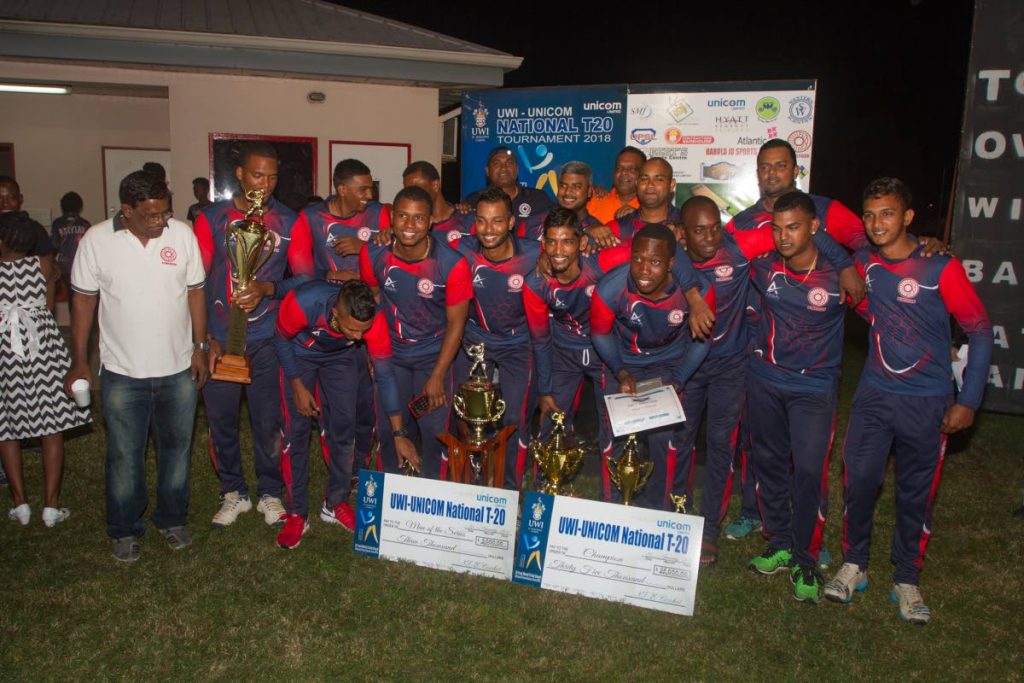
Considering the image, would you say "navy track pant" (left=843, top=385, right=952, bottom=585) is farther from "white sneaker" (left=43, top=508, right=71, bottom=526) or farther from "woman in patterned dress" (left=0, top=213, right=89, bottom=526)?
"white sneaker" (left=43, top=508, right=71, bottom=526)

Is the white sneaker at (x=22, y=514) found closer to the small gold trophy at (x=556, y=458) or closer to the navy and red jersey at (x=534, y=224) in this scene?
the small gold trophy at (x=556, y=458)

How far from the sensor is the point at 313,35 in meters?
11.2

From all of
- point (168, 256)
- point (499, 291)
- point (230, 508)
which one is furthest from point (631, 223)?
point (230, 508)

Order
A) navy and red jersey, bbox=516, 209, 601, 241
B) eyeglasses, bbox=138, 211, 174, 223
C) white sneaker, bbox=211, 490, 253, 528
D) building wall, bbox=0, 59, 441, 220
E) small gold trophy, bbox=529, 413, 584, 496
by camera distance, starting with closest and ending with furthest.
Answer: eyeglasses, bbox=138, 211, 174, 223 → small gold trophy, bbox=529, 413, 584, 496 → white sneaker, bbox=211, 490, 253, 528 → navy and red jersey, bbox=516, 209, 601, 241 → building wall, bbox=0, 59, 441, 220

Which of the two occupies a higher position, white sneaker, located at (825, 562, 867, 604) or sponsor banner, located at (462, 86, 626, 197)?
sponsor banner, located at (462, 86, 626, 197)

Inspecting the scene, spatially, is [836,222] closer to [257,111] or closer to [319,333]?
[319,333]

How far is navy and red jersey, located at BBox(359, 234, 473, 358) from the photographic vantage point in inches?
201

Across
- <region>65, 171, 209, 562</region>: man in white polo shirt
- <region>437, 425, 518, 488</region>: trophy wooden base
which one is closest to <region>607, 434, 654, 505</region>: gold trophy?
<region>437, 425, 518, 488</region>: trophy wooden base

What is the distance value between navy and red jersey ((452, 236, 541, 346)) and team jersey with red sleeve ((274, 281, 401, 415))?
0.68 m

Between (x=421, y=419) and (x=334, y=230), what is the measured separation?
1555mm

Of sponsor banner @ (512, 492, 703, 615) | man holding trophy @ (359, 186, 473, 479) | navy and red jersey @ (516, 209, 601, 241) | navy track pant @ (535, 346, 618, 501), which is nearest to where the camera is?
sponsor banner @ (512, 492, 703, 615)

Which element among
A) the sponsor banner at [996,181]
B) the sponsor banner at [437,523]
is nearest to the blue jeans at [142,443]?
the sponsor banner at [437,523]

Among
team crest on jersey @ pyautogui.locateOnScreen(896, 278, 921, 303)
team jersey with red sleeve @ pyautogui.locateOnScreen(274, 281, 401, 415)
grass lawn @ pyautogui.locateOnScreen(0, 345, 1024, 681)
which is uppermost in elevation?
team crest on jersey @ pyautogui.locateOnScreen(896, 278, 921, 303)

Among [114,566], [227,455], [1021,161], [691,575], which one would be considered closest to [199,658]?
[114,566]
